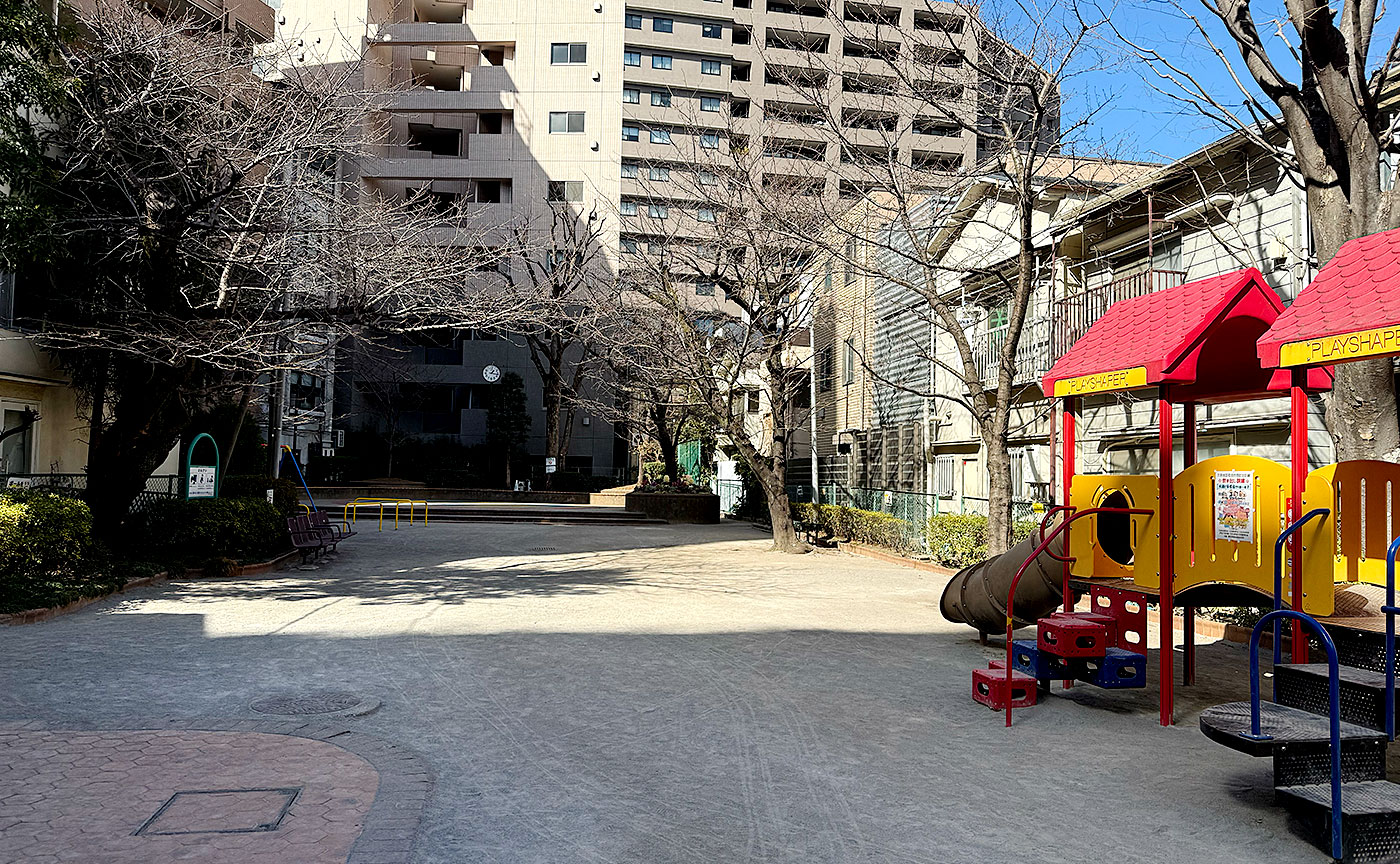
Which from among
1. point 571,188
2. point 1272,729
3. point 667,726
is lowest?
point 667,726

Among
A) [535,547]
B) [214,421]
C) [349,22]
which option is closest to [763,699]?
[535,547]

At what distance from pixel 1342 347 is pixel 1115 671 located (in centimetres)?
325

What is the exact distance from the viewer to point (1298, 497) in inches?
262

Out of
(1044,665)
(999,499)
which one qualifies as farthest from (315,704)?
(999,499)

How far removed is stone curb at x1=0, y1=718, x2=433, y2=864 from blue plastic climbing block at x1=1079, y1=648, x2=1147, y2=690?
509 cm

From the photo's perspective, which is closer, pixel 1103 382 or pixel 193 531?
pixel 1103 382

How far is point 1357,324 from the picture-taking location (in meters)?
5.37

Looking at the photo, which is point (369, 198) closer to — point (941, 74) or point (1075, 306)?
point (941, 74)

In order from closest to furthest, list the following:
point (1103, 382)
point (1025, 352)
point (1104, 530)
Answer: point (1103, 382) < point (1104, 530) < point (1025, 352)

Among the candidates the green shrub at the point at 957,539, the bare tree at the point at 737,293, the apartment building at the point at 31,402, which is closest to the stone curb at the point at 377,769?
the apartment building at the point at 31,402

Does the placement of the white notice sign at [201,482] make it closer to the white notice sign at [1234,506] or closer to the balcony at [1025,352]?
the balcony at [1025,352]

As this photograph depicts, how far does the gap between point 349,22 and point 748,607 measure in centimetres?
4803

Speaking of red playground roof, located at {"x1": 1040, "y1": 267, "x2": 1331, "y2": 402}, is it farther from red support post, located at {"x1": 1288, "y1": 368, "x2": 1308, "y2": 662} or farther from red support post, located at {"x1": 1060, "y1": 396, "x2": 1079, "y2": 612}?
red support post, located at {"x1": 1288, "y1": 368, "x2": 1308, "y2": 662}

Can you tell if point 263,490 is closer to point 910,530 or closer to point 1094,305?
point 910,530
